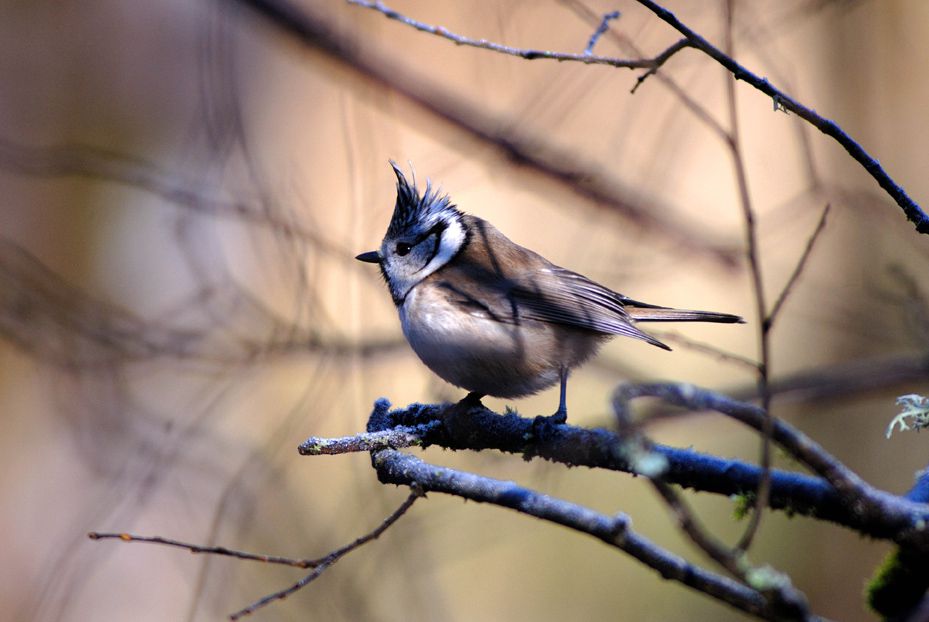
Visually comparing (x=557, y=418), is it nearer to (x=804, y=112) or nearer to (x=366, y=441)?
(x=366, y=441)

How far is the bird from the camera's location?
8.71 feet

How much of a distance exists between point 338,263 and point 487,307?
220cm

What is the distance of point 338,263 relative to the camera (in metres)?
4.79

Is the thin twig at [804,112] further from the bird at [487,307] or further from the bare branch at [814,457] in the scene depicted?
the bird at [487,307]

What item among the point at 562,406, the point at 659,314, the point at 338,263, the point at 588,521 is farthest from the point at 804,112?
the point at 338,263

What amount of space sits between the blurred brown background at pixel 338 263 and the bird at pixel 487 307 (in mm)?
954

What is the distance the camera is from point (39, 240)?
207 inches

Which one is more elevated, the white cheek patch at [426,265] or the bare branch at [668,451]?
the white cheek patch at [426,265]

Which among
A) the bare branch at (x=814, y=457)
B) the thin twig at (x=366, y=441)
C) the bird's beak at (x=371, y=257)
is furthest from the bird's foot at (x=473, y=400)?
the bare branch at (x=814, y=457)

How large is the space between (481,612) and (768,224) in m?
3.11

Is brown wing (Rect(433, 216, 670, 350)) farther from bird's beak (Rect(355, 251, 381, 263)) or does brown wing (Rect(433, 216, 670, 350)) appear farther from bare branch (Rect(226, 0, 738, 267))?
bare branch (Rect(226, 0, 738, 267))

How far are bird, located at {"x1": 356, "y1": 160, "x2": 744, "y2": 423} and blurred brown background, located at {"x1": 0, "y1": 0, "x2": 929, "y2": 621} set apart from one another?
95 centimetres

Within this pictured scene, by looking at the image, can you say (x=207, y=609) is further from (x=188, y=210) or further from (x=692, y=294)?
(x=692, y=294)

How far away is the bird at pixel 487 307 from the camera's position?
8.71ft
